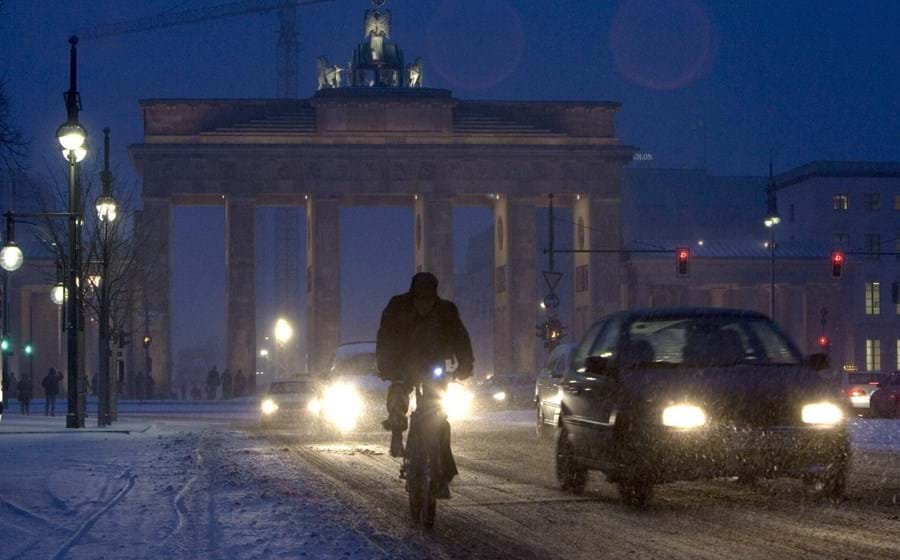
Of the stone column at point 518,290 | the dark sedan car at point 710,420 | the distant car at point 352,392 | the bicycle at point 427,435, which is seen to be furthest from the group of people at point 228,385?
the bicycle at point 427,435

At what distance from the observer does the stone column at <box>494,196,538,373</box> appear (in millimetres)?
90125

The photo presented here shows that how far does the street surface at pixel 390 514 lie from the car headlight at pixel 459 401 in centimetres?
2399

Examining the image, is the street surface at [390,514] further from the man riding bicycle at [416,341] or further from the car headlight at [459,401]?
the car headlight at [459,401]

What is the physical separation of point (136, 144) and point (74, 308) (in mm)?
58616

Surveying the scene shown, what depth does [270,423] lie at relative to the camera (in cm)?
3800

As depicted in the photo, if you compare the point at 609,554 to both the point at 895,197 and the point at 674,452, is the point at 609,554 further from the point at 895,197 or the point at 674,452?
the point at 895,197

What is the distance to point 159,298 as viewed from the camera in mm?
86500

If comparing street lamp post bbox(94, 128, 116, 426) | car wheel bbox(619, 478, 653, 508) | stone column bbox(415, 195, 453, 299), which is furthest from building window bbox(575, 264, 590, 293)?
car wheel bbox(619, 478, 653, 508)

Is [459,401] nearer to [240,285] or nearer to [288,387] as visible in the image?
[288,387]

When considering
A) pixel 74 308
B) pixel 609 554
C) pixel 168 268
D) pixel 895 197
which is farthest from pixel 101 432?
pixel 895 197

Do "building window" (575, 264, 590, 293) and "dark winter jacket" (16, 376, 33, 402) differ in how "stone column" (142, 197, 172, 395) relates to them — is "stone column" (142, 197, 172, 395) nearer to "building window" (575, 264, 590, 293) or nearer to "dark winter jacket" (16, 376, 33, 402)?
"building window" (575, 264, 590, 293)

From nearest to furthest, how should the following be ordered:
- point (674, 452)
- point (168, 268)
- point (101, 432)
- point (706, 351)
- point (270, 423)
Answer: point (674, 452) → point (706, 351) → point (101, 432) → point (270, 423) → point (168, 268)

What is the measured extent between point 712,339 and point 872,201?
316 feet

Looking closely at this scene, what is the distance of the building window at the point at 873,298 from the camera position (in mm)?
99688
